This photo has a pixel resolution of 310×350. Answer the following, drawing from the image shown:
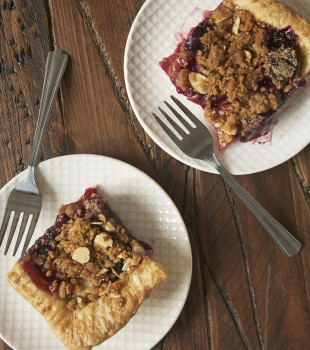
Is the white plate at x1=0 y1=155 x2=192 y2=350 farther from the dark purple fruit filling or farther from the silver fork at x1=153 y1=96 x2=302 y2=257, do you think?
the dark purple fruit filling

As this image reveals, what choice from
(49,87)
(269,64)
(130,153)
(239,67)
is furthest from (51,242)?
(269,64)

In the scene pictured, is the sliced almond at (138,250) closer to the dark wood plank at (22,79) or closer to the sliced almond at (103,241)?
the sliced almond at (103,241)

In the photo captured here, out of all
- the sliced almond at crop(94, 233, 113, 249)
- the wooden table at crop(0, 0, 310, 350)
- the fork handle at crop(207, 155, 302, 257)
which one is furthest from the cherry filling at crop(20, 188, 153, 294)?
the fork handle at crop(207, 155, 302, 257)

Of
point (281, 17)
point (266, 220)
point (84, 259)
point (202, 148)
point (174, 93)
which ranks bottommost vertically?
point (84, 259)

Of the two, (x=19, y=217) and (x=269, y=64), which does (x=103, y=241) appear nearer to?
(x=19, y=217)

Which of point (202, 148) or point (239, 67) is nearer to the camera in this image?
point (239, 67)

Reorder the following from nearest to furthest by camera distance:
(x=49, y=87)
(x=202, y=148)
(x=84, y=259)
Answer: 1. (x=84, y=259)
2. (x=202, y=148)
3. (x=49, y=87)

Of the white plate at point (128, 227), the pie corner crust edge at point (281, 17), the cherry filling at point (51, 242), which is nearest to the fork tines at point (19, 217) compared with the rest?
the white plate at point (128, 227)
